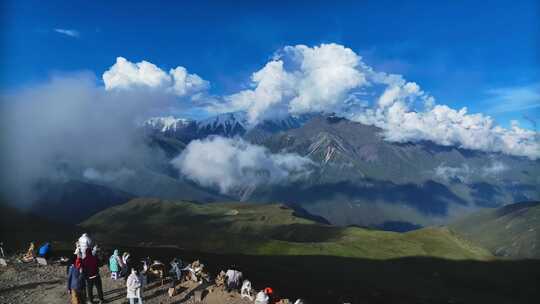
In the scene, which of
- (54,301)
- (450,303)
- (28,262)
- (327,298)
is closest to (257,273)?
(327,298)

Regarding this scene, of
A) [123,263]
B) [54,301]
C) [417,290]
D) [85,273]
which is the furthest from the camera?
[417,290]

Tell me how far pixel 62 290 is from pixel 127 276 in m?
6.28

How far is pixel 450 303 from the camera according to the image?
17200cm

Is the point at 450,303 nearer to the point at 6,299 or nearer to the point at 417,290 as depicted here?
the point at 417,290

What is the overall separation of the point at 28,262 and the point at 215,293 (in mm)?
24018

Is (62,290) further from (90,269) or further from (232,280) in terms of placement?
(232,280)

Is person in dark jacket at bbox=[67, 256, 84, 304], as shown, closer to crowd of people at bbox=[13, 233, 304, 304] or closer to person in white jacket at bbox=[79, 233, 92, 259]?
crowd of people at bbox=[13, 233, 304, 304]

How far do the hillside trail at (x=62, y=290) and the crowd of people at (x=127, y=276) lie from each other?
73 centimetres

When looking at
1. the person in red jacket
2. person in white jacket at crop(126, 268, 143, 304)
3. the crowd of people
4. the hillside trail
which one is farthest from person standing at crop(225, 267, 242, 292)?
the person in red jacket

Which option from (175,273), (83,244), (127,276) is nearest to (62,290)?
(127,276)

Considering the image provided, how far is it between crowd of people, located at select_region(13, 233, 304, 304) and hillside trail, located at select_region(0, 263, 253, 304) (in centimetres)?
73

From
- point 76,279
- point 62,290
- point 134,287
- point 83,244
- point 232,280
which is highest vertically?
point 83,244

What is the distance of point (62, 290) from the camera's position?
1692 inches

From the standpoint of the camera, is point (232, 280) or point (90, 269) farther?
point (232, 280)
